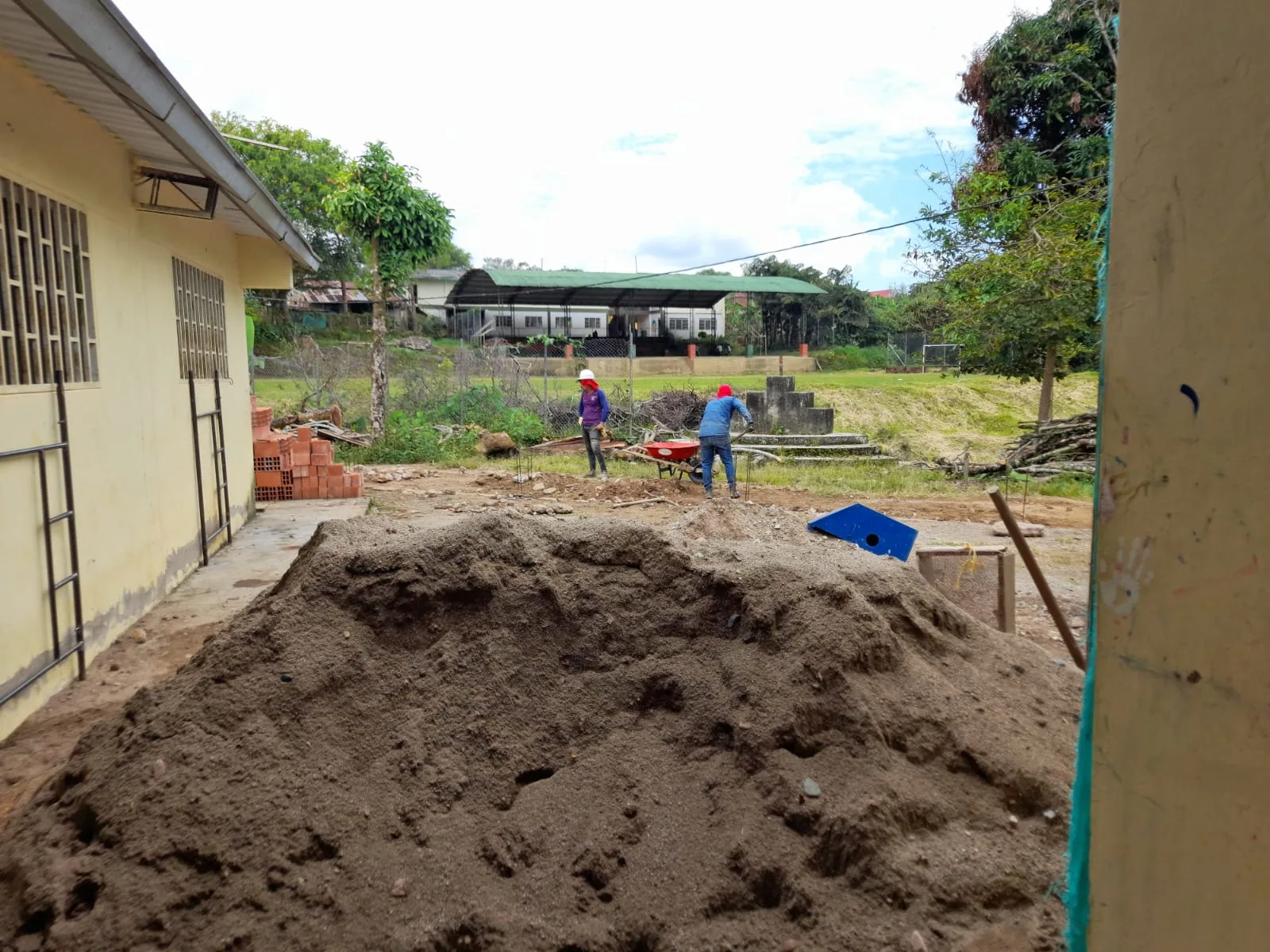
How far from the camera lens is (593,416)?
557 inches

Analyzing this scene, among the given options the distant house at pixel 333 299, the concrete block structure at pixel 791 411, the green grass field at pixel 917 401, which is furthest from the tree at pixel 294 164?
the concrete block structure at pixel 791 411

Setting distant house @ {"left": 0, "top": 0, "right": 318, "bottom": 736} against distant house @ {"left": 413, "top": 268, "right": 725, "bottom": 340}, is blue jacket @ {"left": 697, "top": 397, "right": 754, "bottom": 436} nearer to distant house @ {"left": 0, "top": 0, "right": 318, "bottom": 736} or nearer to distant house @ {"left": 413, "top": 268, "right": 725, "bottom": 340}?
distant house @ {"left": 0, "top": 0, "right": 318, "bottom": 736}

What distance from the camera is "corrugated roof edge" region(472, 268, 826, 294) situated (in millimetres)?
34031

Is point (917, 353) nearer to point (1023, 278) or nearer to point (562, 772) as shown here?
point (1023, 278)

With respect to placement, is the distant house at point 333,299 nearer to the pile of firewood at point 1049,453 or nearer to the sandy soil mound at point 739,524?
the pile of firewood at point 1049,453

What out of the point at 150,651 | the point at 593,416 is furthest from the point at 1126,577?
the point at 593,416

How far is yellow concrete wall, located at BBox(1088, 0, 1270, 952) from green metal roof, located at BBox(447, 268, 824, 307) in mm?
31217

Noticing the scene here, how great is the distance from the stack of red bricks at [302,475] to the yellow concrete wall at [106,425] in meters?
2.92

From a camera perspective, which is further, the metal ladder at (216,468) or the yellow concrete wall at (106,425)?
the metal ladder at (216,468)

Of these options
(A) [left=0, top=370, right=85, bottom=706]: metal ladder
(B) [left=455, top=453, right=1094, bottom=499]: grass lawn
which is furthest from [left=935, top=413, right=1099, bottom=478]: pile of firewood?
(A) [left=0, top=370, right=85, bottom=706]: metal ladder

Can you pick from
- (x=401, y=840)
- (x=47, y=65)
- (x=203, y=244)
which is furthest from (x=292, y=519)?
(x=401, y=840)

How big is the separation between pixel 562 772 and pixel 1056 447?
Answer: 14436 mm

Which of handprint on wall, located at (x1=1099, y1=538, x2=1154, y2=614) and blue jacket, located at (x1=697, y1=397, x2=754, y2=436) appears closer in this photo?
A: handprint on wall, located at (x1=1099, y1=538, x2=1154, y2=614)

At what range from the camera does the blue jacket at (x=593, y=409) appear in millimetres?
14133
